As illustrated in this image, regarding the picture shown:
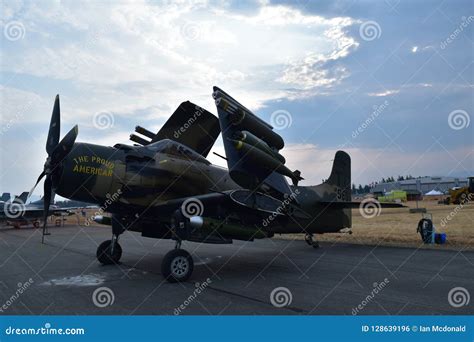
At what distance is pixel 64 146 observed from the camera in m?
8.49

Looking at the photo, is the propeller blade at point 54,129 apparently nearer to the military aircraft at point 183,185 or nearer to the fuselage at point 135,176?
the military aircraft at point 183,185

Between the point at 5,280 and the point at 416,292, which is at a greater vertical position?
the point at 416,292

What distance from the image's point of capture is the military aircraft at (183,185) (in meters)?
8.73

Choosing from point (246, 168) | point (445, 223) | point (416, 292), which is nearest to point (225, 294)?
point (246, 168)

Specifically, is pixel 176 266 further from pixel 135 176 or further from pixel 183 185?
pixel 135 176

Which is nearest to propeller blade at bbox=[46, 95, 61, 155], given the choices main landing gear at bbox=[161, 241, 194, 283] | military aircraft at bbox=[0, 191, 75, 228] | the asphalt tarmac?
the asphalt tarmac

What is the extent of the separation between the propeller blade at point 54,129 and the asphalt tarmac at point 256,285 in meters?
3.41

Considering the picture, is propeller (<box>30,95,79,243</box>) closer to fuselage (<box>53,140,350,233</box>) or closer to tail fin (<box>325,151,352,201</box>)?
fuselage (<box>53,140,350,233</box>)

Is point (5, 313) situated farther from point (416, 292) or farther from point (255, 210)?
point (416, 292)

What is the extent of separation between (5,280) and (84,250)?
6.61 m

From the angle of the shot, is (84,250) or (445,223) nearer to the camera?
(84,250)

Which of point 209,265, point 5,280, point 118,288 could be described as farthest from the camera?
point 209,265

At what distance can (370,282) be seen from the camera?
834 centimetres

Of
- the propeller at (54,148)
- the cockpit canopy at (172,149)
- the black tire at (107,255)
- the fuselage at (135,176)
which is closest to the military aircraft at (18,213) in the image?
the black tire at (107,255)
